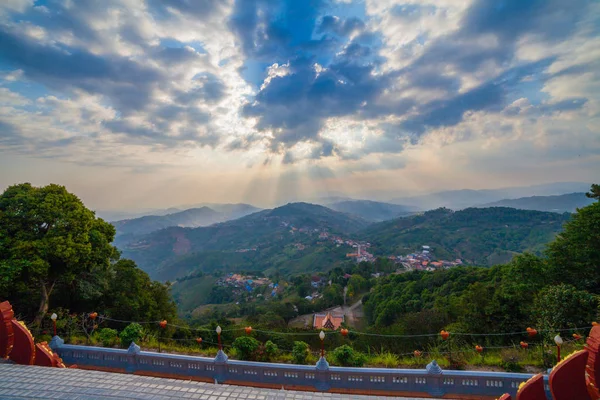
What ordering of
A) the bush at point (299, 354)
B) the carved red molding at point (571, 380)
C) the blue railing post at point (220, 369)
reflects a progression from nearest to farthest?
the carved red molding at point (571, 380) → the blue railing post at point (220, 369) → the bush at point (299, 354)

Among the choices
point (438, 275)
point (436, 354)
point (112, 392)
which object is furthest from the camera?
point (438, 275)

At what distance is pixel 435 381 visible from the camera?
5695 millimetres

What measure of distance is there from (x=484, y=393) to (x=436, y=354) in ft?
7.10

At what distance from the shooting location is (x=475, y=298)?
44.0 ft

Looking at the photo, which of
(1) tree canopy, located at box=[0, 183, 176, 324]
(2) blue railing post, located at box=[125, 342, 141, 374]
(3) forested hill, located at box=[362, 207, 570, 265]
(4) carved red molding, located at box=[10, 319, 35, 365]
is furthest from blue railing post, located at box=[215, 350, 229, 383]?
(3) forested hill, located at box=[362, 207, 570, 265]

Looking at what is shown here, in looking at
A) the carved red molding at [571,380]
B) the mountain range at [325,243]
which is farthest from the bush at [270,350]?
the mountain range at [325,243]

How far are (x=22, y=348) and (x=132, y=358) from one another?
2060 mm

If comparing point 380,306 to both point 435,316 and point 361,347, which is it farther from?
point 361,347

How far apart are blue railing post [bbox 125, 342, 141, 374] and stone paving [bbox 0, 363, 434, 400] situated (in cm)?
186

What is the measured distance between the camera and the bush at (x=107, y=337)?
27.1 feet

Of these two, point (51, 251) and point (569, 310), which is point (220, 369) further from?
point (569, 310)

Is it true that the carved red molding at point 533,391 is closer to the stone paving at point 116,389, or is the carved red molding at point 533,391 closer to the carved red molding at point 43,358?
the stone paving at point 116,389

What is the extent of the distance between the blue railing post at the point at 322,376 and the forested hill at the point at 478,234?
265 ft

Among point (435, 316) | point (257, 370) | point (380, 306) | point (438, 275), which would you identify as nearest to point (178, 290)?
point (380, 306)
